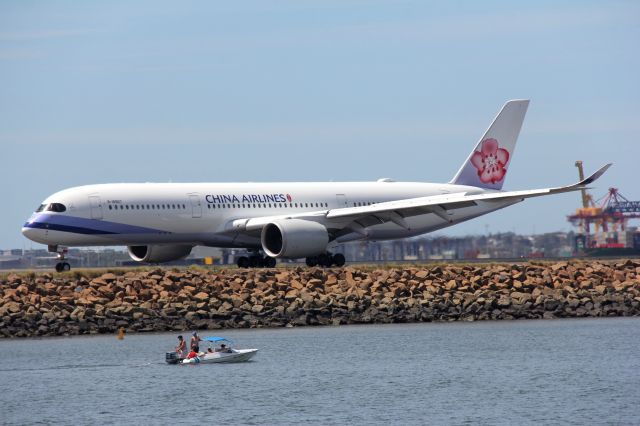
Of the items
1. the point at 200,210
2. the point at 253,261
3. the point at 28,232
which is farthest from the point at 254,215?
the point at 28,232

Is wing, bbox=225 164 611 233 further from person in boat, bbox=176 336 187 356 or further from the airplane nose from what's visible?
person in boat, bbox=176 336 187 356

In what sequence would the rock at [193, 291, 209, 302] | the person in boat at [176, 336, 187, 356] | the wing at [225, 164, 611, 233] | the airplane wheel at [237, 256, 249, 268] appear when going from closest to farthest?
the person in boat at [176, 336, 187, 356], the rock at [193, 291, 209, 302], the wing at [225, 164, 611, 233], the airplane wheel at [237, 256, 249, 268]

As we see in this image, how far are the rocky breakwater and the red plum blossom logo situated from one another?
41.9 feet

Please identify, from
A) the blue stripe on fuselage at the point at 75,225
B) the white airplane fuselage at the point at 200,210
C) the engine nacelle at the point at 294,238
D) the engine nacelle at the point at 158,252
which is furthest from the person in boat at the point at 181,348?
the engine nacelle at the point at 158,252

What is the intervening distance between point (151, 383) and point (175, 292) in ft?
49.2

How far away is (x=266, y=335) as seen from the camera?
48812 mm

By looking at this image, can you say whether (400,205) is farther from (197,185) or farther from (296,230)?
(197,185)

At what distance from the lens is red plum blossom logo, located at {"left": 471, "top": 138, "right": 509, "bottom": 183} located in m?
71.9

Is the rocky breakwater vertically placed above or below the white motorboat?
above

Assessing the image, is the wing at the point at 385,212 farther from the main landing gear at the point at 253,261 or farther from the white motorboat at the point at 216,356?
the white motorboat at the point at 216,356

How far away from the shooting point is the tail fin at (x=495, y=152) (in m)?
71.8

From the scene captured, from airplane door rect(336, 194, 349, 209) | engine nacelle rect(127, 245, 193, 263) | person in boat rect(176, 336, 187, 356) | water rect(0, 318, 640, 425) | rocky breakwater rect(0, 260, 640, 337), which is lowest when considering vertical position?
water rect(0, 318, 640, 425)

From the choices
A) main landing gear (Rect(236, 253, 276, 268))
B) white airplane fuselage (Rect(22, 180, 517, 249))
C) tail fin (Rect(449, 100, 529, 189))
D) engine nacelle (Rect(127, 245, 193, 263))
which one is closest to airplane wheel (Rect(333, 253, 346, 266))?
white airplane fuselage (Rect(22, 180, 517, 249))

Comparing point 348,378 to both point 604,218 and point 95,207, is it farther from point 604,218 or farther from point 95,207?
point 604,218
